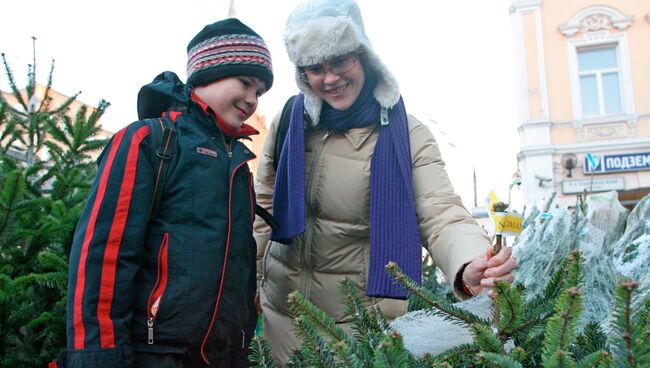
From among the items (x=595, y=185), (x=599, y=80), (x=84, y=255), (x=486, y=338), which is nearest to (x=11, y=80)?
(x=84, y=255)

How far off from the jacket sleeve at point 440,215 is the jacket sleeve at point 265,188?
602 millimetres

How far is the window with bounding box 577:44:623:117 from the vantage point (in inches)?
537

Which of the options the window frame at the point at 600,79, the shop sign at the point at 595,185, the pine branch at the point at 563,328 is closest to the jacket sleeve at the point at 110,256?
the pine branch at the point at 563,328

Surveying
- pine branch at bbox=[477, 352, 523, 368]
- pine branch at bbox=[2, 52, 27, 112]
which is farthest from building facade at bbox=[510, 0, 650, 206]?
pine branch at bbox=[477, 352, 523, 368]

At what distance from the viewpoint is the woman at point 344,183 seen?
1920 mm

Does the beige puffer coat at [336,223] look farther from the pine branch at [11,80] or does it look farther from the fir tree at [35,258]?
the pine branch at [11,80]

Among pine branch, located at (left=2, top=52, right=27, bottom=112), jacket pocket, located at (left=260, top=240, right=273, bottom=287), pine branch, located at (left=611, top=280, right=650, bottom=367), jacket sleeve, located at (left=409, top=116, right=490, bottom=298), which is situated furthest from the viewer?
pine branch, located at (left=2, top=52, right=27, bottom=112)

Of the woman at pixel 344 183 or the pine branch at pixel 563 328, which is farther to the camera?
the woman at pixel 344 183

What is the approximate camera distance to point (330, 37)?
6.22ft

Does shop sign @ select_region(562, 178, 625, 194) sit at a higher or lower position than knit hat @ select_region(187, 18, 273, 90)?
lower

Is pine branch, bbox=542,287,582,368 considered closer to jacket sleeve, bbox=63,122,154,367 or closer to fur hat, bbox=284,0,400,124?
jacket sleeve, bbox=63,122,154,367

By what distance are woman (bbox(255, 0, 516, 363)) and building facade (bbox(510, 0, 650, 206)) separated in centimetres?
1215

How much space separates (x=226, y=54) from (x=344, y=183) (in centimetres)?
63

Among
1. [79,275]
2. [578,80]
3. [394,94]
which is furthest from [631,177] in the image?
[79,275]
